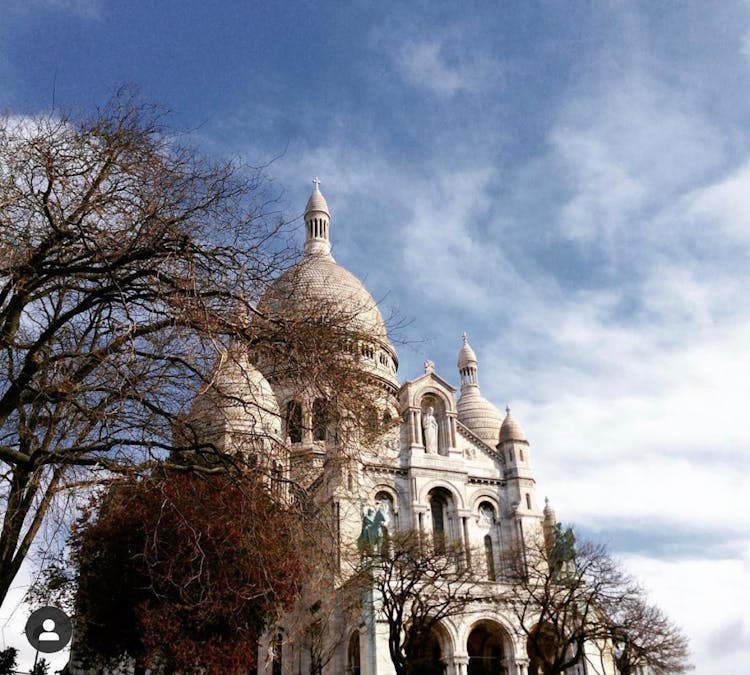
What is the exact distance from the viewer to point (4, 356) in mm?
11211

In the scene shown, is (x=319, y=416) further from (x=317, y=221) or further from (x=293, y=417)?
(x=317, y=221)

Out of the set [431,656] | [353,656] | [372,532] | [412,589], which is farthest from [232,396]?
[431,656]

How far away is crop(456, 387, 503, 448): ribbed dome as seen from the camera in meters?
54.1

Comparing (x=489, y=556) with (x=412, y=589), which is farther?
(x=489, y=556)

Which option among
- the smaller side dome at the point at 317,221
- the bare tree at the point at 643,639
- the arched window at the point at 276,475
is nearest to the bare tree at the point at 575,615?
the bare tree at the point at 643,639

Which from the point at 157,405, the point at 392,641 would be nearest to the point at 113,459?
the point at 157,405

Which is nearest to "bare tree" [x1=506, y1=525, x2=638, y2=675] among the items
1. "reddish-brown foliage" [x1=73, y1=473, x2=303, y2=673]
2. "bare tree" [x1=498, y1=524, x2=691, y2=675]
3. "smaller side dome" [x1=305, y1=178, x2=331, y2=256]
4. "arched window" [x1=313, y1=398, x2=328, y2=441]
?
"bare tree" [x1=498, y1=524, x2=691, y2=675]

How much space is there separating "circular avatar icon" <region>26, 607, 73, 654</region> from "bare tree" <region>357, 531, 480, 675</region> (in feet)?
50.7

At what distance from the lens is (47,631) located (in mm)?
8969

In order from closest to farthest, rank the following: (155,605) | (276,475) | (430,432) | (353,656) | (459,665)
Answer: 1. (276,475)
2. (155,605)
3. (459,665)
4. (353,656)
5. (430,432)

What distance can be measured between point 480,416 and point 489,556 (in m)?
17.7

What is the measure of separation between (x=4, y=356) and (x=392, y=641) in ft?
60.7

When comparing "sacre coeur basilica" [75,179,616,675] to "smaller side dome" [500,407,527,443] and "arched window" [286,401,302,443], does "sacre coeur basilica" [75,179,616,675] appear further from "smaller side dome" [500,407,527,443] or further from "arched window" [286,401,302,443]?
"arched window" [286,401,302,443]

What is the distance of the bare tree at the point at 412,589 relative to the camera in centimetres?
2497
